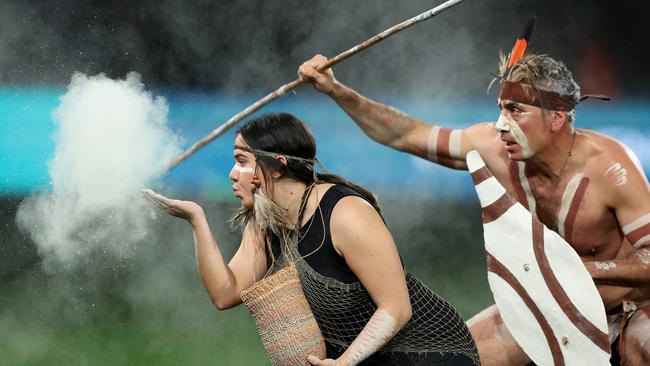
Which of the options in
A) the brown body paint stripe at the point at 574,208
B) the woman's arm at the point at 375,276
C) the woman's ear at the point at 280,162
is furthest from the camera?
the brown body paint stripe at the point at 574,208

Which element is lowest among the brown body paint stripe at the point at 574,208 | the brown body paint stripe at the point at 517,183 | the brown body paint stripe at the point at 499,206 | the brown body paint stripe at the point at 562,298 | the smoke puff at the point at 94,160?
the brown body paint stripe at the point at 562,298

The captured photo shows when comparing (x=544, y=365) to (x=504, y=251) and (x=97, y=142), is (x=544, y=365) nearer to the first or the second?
(x=504, y=251)

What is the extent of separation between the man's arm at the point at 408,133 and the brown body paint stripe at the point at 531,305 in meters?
0.47

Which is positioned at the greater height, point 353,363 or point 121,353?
point 121,353

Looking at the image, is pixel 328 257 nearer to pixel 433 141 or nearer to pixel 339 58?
pixel 339 58

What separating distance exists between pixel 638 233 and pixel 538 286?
36cm

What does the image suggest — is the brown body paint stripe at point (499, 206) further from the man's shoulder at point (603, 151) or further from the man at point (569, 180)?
the man's shoulder at point (603, 151)

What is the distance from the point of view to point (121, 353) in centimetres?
471

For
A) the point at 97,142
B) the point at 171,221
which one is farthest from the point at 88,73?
the point at 171,221

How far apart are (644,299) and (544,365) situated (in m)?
0.47

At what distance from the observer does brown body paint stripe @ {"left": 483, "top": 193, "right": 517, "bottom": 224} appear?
10.7 ft

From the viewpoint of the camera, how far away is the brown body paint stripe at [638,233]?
126 inches

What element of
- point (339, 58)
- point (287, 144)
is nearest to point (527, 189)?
point (339, 58)

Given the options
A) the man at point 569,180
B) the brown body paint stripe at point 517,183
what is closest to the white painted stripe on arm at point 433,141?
→ the man at point 569,180
